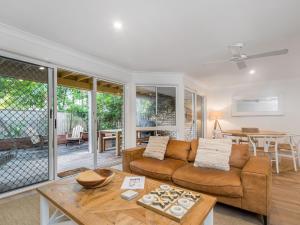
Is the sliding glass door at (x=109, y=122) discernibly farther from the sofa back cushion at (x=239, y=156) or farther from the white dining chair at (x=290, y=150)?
the white dining chair at (x=290, y=150)

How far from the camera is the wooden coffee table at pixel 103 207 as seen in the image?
1192 mm

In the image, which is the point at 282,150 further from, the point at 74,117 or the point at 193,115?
the point at 74,117

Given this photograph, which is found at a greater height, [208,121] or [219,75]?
[219,75]

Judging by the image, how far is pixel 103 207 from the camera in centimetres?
136

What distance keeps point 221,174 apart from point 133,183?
1.10 m

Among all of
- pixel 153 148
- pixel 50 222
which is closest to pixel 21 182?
pixel 50 222

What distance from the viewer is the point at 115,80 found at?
13.8 ft

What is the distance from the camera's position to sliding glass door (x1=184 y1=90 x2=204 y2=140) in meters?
5.37

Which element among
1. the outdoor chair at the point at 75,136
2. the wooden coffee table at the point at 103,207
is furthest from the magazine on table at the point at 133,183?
the outdoor chair at the point at 75,136

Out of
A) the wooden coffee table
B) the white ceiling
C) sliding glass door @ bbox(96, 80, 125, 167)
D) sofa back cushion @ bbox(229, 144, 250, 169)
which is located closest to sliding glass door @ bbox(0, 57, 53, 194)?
the white ceiling

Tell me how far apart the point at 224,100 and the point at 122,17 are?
539cm

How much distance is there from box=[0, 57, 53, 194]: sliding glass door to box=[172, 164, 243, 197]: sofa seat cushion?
7.25 ft

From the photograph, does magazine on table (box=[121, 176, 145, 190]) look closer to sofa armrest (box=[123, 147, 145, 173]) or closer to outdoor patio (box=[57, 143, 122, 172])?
sofa armrest (box=[123, 147, 145, 173])

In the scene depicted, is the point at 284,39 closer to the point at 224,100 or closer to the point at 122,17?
the point at 122,17
